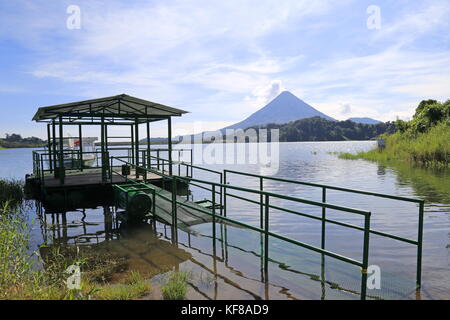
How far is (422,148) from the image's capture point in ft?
73.8

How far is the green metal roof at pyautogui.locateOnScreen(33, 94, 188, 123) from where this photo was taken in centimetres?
1121

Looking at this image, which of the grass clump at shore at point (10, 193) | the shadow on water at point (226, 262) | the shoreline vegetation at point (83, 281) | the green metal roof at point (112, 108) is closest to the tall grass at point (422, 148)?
the green metal roof at point (112, 108)

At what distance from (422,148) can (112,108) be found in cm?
2089

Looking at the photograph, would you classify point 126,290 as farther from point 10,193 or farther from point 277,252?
point 10,193

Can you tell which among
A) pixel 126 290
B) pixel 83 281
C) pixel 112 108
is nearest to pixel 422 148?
pixel 112 108

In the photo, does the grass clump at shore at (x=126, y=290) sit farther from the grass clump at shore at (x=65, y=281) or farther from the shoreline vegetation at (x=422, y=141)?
the shoreline vegetation at (x=422, y=141)

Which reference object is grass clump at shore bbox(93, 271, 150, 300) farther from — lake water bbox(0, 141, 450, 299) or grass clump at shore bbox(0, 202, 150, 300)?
lake water bbox(0, 141, 450, 299)

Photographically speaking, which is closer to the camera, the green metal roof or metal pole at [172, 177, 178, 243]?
metal pole at [172, 177, 178, 243]

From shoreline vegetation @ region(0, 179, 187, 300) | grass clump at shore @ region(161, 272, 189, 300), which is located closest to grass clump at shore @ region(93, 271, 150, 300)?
shoreline vegetation @ region(0, 179, 187, 300)

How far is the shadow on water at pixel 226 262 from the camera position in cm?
405

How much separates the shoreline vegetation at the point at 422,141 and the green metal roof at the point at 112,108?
17.6 metres

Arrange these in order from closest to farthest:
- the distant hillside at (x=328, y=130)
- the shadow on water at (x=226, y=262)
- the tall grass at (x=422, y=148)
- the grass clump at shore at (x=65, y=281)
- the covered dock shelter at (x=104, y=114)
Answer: the grass clump at shore at (x=65, y=281) → the shadow on water at (x=226, y=262) → the covered dock shelter at (x=104, y=114) → the tall grass at (x=422, y=148) → the distant hillside at (x=328, y=130)
